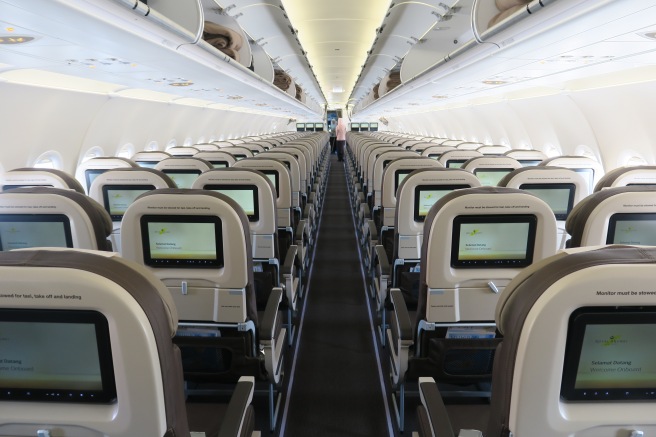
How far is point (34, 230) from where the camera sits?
2.91m

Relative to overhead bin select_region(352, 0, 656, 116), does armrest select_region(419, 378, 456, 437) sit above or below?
below

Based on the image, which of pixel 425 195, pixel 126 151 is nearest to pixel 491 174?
pixel 425 195

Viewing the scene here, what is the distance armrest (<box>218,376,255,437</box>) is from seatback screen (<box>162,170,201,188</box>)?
4205mm

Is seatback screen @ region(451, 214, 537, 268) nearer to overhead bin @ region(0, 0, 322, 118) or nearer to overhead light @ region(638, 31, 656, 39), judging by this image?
overhead light @ region(638, 31, 656, 39)

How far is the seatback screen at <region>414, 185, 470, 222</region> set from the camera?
3873 mm

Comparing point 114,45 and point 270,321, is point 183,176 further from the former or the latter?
point 270,321

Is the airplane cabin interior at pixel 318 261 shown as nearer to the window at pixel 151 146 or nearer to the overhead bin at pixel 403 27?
the overhead bin at pixel 403 27

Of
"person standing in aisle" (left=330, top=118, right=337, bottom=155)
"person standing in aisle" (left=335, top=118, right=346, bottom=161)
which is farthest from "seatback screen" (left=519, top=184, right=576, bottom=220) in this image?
"person standing in aisle" (left=330, top=118, right=337, bottom=155)

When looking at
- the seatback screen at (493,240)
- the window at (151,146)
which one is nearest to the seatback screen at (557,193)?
the seatback screen at (493,240)

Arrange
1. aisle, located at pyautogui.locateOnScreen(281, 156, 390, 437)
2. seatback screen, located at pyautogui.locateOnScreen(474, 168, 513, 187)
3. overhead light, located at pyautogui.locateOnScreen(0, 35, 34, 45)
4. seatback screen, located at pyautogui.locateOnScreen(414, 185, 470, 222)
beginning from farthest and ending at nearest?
1. seatback screen, located at pyautogui.locateOnScreen(474, 168, 513, 187)
2. seatback screen, located at pyautogui.locateOnScreen(414, 185, 470, 222)
3. aisle, located at pyautogui.locateOnScreen(281, 156, 390, 437)
4. overhead light, located at pyautogui.locateOnScreen(0, 35, 34, 45)

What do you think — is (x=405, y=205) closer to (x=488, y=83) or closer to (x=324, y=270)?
(x=324, y=270)

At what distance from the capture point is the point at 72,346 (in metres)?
1.34

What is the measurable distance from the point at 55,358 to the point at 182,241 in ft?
4.61

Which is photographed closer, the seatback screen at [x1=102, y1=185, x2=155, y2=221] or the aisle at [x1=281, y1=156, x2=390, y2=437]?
the aisle at [x1=281, y1=156, x2=390, y2=437]
